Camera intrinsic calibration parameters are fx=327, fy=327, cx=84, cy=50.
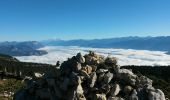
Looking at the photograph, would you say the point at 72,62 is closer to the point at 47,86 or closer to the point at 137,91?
the point at 47,86

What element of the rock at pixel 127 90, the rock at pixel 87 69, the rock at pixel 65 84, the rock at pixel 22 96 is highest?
the rock at pixel 87 69

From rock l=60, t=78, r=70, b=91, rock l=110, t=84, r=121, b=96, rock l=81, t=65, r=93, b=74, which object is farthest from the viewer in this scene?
rock l=81, t=65, r=93, b=74

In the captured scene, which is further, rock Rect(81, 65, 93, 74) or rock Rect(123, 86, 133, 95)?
rock Rect(81, 65, 93, 74)

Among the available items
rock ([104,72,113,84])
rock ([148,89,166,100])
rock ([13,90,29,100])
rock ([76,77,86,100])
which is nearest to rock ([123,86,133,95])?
rock ([104,72,113,84])

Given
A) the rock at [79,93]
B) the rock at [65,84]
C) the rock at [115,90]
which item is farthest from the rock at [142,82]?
the rock at [65,84]

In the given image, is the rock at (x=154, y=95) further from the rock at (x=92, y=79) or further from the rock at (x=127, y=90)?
the rock at (x=92, y=79)

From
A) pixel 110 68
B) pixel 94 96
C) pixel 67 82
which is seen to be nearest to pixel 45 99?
pixel 67 82

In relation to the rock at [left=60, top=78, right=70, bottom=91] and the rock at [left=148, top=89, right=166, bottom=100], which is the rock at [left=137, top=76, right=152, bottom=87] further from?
the rock at [left=60, top=78, right=70, bottom=91]

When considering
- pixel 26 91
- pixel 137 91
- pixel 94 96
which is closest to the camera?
pixel 94 96

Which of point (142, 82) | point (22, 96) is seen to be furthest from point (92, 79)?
point (22, 96)
